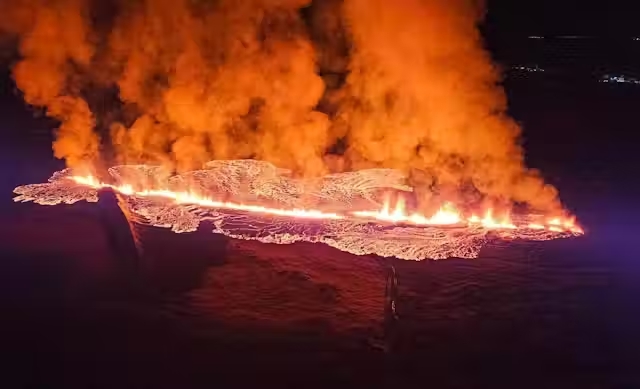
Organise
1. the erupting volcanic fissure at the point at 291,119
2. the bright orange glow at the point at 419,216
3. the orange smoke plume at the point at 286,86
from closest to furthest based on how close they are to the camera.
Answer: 1. the bright orange glow at the point at 419,216
2. the erupting volcanic fissure at the point at 291,119
3. the orange smoke plume at the point at 286,86

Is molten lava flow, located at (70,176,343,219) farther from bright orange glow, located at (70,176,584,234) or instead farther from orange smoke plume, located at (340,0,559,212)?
orange smoke plume, located at (340,0,559,212)

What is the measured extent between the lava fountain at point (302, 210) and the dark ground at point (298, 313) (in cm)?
45

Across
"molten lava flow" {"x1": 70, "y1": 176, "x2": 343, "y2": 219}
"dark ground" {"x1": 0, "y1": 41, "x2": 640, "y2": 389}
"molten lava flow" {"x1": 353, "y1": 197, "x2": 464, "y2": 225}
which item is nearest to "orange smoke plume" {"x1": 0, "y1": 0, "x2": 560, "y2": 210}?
"molten lava flow" {"x1": 353, "y1": 197, "x2": 464, "y2": 225}

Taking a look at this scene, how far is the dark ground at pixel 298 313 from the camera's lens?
19.6ft

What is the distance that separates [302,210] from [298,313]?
3816mm

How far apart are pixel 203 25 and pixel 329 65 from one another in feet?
8.62

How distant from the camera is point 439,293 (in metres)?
7.88

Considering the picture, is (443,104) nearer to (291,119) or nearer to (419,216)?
(419,216)

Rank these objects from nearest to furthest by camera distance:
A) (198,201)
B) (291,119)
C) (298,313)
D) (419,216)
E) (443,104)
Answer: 1. (298,313)
2. (419,216)
3. (443,104)
4. (198,201)
5. (291,119)

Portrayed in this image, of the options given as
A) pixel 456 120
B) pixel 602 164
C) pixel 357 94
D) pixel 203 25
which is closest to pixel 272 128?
pixel 357 94

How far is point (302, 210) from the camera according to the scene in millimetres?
10930

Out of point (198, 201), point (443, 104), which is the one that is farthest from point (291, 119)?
point (443, 104)

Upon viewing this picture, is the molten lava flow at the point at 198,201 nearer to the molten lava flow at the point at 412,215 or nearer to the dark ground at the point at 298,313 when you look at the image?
the molten lava flow at the point at 412,215

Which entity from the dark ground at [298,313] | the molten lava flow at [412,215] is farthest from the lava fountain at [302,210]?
the dark ground at [298,313]
